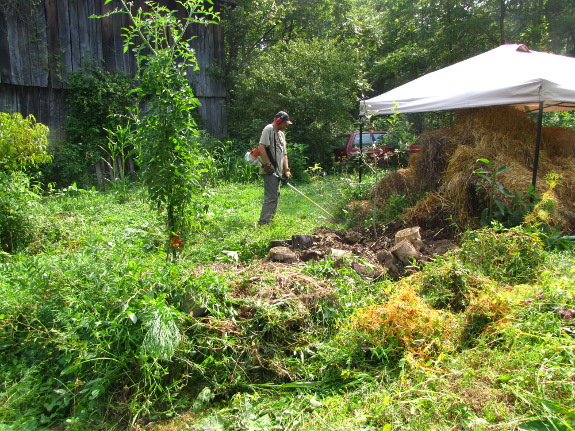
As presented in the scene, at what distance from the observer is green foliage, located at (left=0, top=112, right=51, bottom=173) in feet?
17.8

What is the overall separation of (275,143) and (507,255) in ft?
11.5

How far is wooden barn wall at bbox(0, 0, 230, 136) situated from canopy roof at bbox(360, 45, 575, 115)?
7098 millimetres

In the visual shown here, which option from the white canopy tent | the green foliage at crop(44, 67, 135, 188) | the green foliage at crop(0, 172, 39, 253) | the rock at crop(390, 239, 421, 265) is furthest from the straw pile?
the green foliage at crop(44, 67, 135, 188)

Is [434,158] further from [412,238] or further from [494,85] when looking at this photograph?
[412,238]

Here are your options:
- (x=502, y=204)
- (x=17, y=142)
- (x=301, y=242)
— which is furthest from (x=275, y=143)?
(x=17, y=142)

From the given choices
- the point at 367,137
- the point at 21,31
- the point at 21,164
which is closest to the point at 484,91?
the point at 21,164

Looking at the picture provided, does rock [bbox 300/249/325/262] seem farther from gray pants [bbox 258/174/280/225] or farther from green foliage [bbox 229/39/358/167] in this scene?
green foliage [bbox 229/39/358/167]

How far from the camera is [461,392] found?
2.50 m

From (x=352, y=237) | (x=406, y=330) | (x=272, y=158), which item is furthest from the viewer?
(x=272, y=158)

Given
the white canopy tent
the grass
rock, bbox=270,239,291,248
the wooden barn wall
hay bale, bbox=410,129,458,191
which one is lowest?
the grass

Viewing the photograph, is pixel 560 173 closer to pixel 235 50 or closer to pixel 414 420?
Result: pixel 414 420

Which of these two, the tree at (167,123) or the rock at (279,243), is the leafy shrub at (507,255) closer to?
the rock at (279,243)

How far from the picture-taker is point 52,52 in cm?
1006

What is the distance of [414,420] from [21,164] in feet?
18.5
